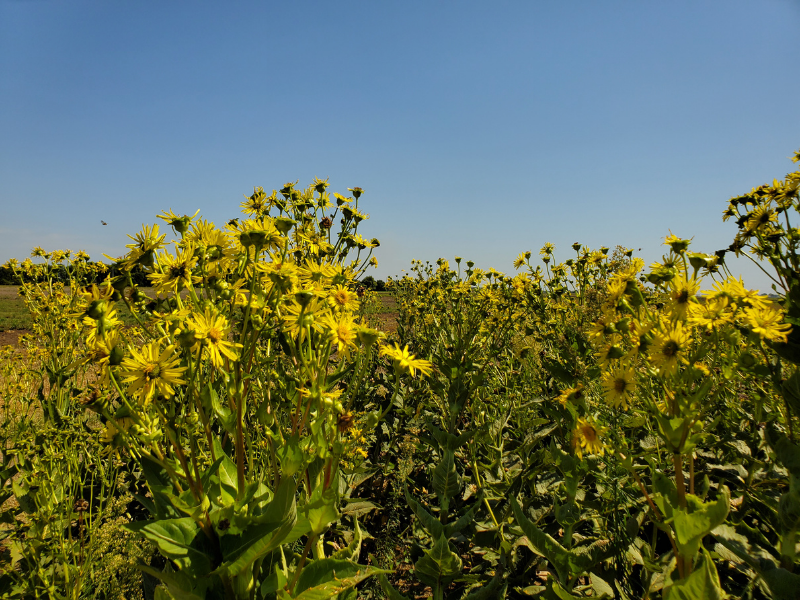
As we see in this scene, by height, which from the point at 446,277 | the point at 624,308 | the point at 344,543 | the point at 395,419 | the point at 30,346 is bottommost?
the point at 344,543

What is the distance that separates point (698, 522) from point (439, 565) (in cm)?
83

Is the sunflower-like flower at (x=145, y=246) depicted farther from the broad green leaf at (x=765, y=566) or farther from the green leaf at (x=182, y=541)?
the broad green leaf at (x=765, y=566)

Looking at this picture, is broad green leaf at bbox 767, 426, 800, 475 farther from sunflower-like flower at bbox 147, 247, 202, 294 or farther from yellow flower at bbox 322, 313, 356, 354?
sunflower-like flower at bbox 147, 247, 202, 294

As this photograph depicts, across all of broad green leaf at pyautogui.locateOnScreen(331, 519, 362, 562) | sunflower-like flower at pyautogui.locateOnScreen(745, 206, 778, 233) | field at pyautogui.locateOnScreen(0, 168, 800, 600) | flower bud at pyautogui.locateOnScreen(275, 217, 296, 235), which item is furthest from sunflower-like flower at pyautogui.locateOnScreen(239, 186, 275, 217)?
sunflower-like flower at pyautogui.locateOnScreen(745, 206, 778, 233)

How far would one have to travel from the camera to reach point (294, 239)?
2303mm

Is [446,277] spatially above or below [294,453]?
above

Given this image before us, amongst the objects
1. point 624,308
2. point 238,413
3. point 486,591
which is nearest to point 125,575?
point 238,413

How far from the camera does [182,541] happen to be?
1038 mm

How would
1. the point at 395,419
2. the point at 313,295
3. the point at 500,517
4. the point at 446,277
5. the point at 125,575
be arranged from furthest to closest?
the point at 446,277
the point at 395,419
the point at 500,517
the point at 125,575
the point at 313,295

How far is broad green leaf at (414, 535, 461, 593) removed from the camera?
1.42 m

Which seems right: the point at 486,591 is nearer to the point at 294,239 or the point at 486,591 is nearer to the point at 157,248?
the point at 157,248

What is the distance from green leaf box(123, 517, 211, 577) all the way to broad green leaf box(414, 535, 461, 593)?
28.7 inches

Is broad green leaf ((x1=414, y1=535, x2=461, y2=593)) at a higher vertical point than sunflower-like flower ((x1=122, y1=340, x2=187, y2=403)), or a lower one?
lower

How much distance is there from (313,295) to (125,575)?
183 cm
